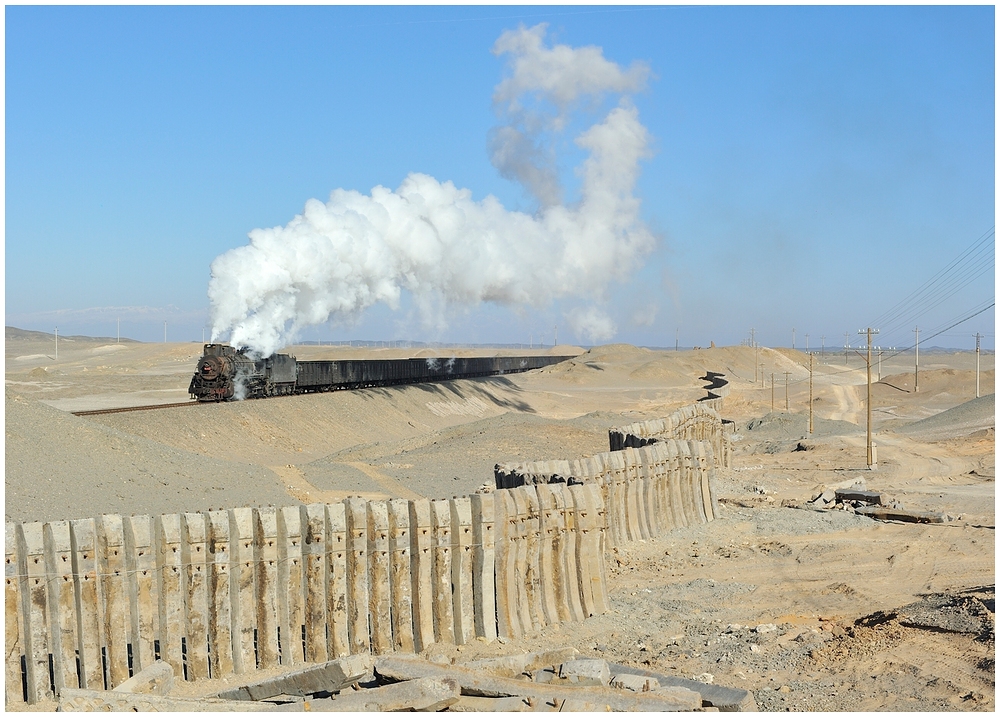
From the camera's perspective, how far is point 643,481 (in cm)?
1473

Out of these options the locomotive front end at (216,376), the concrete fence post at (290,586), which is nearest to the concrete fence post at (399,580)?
the concrete fence post at (290,586)

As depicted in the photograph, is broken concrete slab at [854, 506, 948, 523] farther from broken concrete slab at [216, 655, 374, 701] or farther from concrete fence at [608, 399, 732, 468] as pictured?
broken concrete slab at [216, 655, 374, 701]

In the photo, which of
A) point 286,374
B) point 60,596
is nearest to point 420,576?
point 60,596

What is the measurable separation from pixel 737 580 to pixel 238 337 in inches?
1256

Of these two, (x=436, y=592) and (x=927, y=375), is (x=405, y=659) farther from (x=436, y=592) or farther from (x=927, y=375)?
(x=927, y=375)

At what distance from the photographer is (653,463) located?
15.0m

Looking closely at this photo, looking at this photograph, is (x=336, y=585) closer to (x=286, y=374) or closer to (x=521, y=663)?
(x=521, y=663)

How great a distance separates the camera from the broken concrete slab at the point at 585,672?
24.7 ft

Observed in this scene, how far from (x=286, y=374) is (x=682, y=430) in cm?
2354

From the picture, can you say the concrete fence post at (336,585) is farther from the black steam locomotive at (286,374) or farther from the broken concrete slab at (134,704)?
the black steam locomotive at (286,374)

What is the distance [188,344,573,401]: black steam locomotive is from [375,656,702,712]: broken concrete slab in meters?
32.9

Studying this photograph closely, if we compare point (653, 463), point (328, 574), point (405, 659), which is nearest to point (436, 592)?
point (328, 574)

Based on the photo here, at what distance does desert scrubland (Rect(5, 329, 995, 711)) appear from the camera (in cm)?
887

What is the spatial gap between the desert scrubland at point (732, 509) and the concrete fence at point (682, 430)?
1422 millimetres
